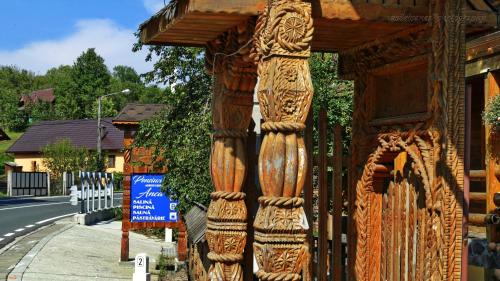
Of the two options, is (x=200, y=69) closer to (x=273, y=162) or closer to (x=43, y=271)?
(x=43, y=271)

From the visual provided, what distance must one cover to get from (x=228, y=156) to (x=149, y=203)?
12.7 m

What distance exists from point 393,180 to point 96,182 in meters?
24.7

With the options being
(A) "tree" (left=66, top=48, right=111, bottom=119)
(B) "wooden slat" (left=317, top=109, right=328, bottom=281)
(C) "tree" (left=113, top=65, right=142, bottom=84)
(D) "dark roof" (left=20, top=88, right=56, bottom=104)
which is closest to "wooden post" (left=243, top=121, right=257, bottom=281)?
(B) "wooden slat" (left=317, top=109, right=328, bottom=281)

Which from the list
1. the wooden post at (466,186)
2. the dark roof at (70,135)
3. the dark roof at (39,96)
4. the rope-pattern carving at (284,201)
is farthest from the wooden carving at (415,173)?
the dark roof at (39,96)

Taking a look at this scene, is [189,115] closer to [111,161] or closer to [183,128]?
[183,128]

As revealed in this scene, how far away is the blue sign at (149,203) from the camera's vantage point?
18.6 m

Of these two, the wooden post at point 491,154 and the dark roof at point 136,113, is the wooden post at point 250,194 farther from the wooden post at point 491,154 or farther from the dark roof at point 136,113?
the dark roof at point 136,113

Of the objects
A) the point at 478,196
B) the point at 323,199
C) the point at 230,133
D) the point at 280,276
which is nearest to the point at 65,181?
the point at 478,196

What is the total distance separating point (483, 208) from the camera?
10.0 metres

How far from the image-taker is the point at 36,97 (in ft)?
339

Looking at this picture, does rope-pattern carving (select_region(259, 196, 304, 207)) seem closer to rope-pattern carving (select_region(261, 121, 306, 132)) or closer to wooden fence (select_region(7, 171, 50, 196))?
rope-pattern carving (select_region(261, 121, 306, 132))

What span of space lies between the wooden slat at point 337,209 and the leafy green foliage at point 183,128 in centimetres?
574

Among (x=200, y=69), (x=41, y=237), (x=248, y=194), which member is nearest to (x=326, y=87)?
(x=200, y=69)

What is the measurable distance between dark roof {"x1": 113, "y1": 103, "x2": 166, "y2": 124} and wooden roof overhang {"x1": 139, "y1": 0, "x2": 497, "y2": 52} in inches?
519
